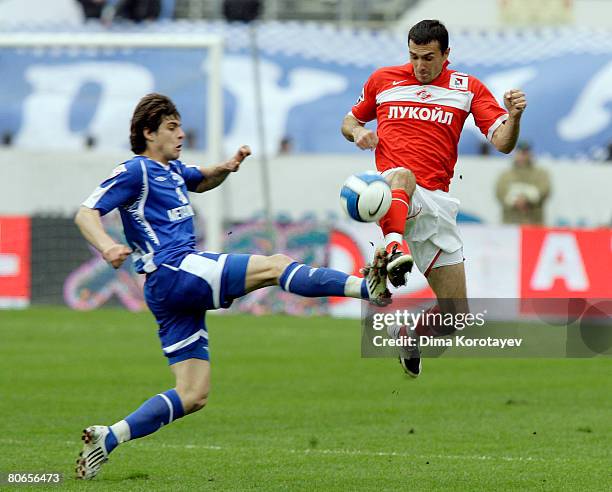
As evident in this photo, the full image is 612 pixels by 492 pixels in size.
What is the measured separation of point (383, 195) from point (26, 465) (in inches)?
119

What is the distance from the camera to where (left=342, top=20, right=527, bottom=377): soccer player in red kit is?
936 cm

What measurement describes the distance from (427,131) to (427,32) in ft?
2.48

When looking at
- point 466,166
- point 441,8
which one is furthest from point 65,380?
point 441,8

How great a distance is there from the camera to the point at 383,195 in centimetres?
889

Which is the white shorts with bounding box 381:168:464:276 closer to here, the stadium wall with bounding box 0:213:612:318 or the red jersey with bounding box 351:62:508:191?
the red jersey with bounding box 351:62:508:191

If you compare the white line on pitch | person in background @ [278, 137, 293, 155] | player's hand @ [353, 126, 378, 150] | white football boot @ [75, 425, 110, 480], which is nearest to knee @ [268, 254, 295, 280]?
player's hand @ [353, 126, 378, 150]

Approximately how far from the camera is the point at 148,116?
847 cm

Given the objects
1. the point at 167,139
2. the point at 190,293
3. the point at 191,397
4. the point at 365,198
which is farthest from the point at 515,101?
the point at 191,397

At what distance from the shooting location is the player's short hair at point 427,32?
923 cm

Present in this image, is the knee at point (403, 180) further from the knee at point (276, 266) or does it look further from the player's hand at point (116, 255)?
the player's hand at point (116, 255)

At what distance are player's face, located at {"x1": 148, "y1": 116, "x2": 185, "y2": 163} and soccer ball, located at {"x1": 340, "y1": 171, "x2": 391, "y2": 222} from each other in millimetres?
1149

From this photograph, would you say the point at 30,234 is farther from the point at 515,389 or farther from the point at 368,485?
the point at 368,485

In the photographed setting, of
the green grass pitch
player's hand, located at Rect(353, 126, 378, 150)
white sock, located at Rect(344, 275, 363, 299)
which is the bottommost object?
the green grass pitch

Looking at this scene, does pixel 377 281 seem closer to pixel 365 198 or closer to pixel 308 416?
pixel 365 198
